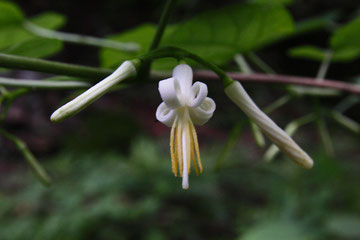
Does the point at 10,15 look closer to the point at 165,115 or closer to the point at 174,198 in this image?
the point at 165,115

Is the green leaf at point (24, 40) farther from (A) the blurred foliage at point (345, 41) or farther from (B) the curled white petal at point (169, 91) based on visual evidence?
(A) the blurred foliage at point (345, 41)

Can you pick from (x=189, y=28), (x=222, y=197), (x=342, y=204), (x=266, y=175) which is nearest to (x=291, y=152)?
(x=189, y=28)

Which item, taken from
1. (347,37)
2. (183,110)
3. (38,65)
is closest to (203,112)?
(183,110)

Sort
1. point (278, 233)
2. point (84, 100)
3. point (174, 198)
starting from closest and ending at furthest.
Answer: point (84, 100), point (278, 233), point (174, 198)

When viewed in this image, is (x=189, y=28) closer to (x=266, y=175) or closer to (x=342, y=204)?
(x=342, y=204)

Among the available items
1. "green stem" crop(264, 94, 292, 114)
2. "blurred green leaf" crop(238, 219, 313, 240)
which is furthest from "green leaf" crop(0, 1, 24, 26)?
"blurred green leaf" crop(238, 219, 313, 240)

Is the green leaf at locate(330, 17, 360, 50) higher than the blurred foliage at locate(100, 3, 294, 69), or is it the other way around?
the green leaf at locate(330, 17, 360, 50)

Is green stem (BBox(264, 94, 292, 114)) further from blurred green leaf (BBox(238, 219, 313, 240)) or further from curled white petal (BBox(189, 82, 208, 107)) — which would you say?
blurred green leaf (BBox(238, 219, 313, 240))
